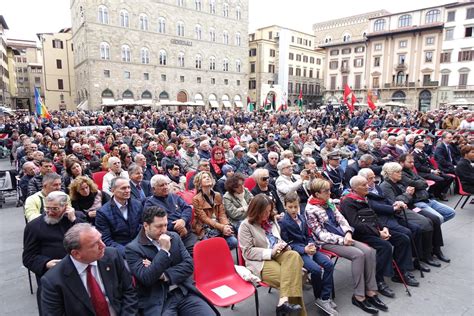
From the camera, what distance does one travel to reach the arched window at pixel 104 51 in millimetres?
35931

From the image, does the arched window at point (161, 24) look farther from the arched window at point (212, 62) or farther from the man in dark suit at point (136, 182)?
the man in dark suit at point (136, 182)

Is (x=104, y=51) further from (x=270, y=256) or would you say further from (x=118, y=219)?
(x=270, y=256)

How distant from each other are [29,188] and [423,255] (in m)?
6.23

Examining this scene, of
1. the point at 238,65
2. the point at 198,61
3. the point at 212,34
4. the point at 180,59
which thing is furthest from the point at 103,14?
the point at 238,65

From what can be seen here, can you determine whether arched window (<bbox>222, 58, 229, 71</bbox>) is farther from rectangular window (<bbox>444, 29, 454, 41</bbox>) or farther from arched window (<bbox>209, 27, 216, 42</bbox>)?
rectangular window (<bbox>444, 29, 454, 41</bbox>)

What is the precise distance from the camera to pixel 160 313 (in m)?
2.73

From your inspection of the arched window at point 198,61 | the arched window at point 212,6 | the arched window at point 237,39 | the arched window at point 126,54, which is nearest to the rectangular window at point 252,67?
the arched window at point 237,39

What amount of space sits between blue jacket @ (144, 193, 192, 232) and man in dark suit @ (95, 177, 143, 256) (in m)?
0.34

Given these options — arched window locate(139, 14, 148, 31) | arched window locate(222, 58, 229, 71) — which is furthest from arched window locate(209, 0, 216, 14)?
arched window locate(139, 14, 148, 31)

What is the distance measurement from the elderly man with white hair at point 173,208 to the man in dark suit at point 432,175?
596cm

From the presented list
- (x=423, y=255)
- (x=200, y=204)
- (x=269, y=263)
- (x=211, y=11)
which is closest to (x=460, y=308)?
(x=423, y=255)

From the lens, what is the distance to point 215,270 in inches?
132

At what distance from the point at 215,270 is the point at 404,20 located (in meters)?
54.0

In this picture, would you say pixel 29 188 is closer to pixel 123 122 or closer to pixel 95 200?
pixel 95 200
